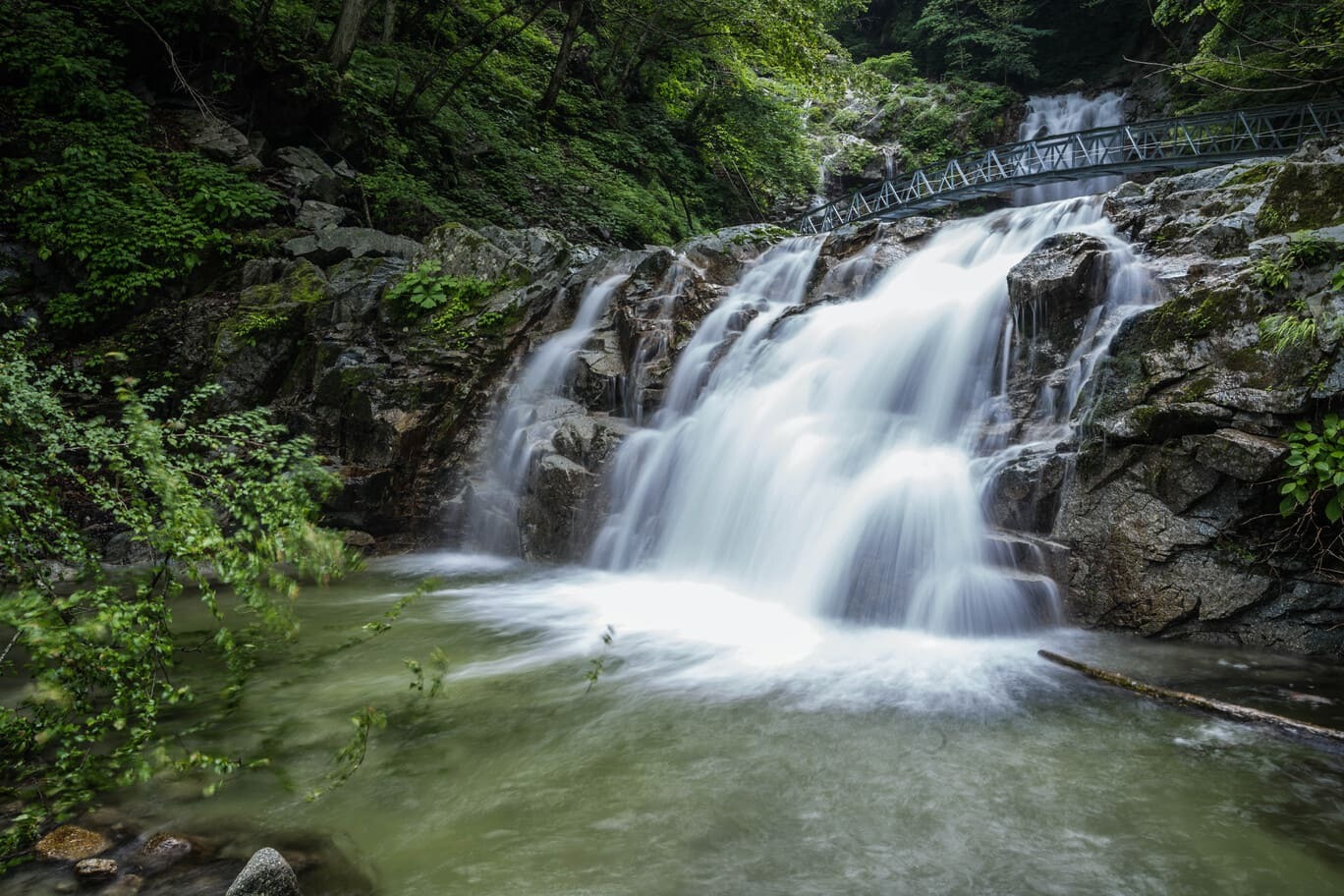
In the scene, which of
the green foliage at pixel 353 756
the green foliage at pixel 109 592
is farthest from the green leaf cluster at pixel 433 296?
the green foliage at pixel 353 756

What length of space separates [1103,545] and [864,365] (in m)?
3.39

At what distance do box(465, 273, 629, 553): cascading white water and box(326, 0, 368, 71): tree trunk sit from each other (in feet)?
24.0

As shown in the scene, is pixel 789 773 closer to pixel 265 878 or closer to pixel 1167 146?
pixel 265 878

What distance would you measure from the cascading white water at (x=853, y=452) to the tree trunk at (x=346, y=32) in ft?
28.6

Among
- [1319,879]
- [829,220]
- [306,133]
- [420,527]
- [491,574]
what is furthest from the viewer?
[829,220]

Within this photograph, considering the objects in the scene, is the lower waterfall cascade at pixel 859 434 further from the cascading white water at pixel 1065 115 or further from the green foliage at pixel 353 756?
the cascading white water at pixel 1065 115

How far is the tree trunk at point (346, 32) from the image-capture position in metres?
12.2

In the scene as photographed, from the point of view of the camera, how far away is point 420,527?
8.67m

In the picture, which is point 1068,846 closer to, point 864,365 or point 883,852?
point 883,852

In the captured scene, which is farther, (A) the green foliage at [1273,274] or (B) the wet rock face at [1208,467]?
(A) the green foliage at [1273,274]

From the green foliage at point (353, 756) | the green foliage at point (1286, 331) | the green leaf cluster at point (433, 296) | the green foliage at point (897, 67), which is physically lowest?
the green foliage at point (353, 756)

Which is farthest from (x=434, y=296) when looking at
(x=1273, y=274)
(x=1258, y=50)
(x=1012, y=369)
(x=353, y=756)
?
(x=1258, y=50)

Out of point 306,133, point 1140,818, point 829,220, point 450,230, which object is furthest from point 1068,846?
point 829,220

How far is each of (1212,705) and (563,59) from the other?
58.3ft
